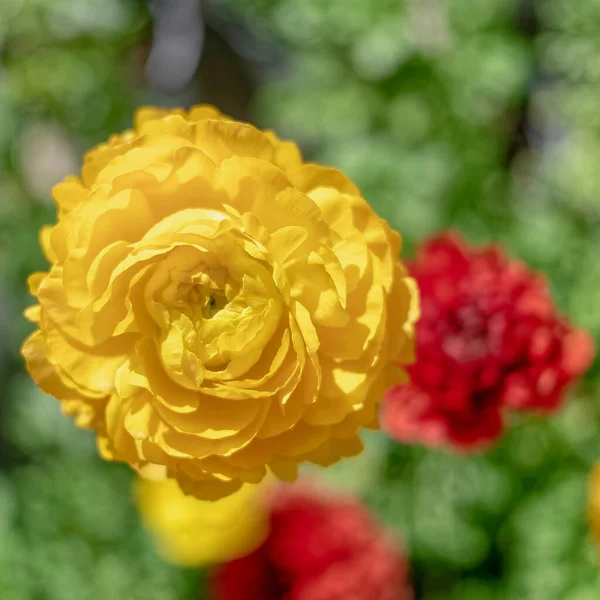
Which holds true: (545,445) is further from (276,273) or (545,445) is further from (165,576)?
(276,273)

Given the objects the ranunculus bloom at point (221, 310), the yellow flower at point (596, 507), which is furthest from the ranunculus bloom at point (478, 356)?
the ranunculus bloom at point (221, 310)

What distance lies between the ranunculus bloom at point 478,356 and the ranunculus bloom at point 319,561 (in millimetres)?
267

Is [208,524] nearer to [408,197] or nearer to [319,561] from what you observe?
[319,561]

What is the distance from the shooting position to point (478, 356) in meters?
0.77

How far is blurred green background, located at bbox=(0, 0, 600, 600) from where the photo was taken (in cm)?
112

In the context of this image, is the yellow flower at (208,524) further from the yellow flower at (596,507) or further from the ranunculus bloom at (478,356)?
the yellow flower at (596,507)

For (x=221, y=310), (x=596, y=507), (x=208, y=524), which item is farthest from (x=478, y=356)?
(x=208, y=524)

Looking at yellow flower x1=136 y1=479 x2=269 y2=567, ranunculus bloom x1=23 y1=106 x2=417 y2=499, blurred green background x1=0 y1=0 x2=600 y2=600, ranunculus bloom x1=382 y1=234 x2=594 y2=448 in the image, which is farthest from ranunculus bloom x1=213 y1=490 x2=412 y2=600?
ranunculus bloom x1=23 y1=106 x2=417 y2=499

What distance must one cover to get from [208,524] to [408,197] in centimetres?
59

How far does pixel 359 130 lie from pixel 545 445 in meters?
0.60

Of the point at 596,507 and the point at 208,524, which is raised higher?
the point at 596,507

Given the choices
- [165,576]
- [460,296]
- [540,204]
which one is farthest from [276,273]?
[540,204]

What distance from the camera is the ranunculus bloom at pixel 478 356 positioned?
756mm

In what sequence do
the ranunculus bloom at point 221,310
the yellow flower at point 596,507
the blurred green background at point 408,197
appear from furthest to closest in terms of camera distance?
the blurred green background at point 408,197, the yellow flower at point 596,507, the ranunculus bloom at point 221,310
